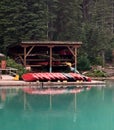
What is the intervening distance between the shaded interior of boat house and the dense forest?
1028 mm

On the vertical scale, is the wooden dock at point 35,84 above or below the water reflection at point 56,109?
above

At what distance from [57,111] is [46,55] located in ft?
60.8

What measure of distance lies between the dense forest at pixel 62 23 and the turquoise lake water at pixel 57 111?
1255 cm

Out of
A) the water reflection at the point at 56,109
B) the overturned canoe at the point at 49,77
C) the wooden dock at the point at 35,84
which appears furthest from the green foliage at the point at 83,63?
the water reflection at the point at 56,109

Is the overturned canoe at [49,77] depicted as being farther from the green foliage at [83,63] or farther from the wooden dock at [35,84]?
the green foliage at [83,63]

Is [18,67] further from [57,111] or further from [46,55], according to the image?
[57,111]

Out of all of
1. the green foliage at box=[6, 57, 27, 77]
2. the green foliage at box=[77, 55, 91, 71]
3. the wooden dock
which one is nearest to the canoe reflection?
the wooden dock

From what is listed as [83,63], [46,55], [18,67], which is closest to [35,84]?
[18,67]

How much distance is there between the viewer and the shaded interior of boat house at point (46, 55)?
31.1 metres

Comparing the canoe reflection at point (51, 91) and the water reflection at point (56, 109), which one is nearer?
the water reflection at point (56, 109)

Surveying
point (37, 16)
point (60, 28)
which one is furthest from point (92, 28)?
point (37, 16)

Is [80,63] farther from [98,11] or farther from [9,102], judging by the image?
[9,102]

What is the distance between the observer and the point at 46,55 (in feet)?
112

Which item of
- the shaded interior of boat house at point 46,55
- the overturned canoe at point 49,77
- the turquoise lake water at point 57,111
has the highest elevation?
the shaded interior of boat house at point 46,55
